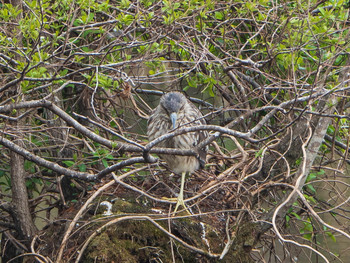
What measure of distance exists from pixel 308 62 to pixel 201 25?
0.97 metres

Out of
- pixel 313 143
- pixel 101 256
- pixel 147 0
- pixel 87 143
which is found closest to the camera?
pixel 101 256

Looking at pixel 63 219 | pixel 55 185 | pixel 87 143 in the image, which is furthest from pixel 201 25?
pixel 55 185

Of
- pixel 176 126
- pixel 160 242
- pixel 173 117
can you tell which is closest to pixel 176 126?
pixel 176 126

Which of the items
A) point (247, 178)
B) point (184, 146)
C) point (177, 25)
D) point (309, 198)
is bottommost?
point (309, 198)

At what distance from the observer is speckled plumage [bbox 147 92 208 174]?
446 cm

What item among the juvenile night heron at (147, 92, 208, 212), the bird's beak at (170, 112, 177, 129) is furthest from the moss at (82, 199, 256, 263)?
the bird's beak at (170, 112, 177, 129)

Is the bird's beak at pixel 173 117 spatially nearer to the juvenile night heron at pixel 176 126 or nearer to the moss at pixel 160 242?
the juvenile night heron at pixel 176 126

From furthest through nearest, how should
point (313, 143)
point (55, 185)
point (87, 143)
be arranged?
point (55, 185) < point (87, 143) < point (313, 143)

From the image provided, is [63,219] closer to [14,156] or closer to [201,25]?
[14,156]

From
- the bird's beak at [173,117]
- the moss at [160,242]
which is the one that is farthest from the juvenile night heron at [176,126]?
the moss at [160,242]

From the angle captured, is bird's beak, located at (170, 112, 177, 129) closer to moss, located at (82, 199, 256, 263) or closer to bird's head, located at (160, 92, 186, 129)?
bird's head, located at (160, 92, 186, 129)

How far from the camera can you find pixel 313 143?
13.4 ft

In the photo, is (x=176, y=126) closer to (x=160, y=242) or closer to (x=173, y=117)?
(x=173, y=117)

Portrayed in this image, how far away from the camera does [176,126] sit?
14.6ft
